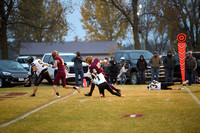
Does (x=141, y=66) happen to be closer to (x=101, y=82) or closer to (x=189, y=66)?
(x=189, y=66)

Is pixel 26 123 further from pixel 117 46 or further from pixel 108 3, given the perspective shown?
pixel 117 46

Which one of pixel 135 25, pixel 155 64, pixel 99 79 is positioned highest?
pixel 135 25

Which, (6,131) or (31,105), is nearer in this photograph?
(6,131)

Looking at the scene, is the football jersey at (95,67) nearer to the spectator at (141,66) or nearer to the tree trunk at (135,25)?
the spectator at (141,66)

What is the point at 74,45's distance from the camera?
242 ft

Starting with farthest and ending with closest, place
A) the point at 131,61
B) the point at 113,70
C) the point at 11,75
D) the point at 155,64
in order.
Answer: the point at 131,61 → the point at 113,70 → the point at 11,75 → the point at 155,64

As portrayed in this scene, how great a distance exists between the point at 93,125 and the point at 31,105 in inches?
172

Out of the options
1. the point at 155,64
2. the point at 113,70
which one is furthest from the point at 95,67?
the point at 113,70

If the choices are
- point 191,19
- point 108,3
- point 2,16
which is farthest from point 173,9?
point 2,16

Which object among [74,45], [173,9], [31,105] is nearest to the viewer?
[31,105]

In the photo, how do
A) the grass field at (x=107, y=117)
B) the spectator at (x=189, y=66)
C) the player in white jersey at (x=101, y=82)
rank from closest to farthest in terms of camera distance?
1. the grass field at (x=107, y=117)
2. the player in white jersey at (x=101, y=82)
3. the spectator at (x=189, y=66)

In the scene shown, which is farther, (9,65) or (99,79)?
(9,65)

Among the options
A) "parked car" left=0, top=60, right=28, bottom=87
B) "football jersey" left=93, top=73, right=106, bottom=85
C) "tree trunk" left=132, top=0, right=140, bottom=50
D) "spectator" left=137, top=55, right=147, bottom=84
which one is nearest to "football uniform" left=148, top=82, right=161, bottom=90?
"football jersey" left=93, top=73, right=106, bottom=85

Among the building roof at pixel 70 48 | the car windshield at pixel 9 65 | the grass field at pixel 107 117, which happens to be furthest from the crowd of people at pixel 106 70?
the building roof at pixel 70 48
